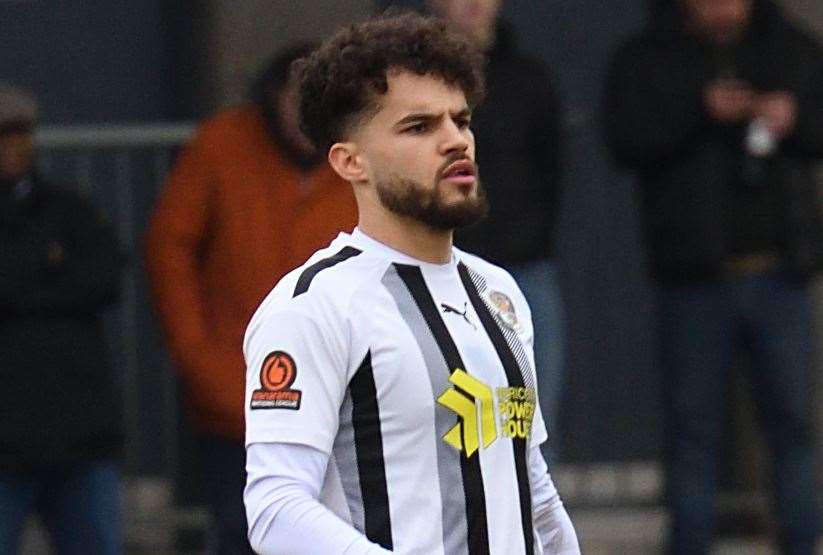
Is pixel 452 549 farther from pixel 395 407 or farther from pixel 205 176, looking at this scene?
pixel 205 176

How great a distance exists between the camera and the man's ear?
3992mm

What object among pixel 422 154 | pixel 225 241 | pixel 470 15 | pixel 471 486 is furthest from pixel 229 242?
pixel 471 486

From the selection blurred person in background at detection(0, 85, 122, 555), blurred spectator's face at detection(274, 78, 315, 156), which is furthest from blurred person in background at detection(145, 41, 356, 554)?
blurred person in background at detection(0, 85, 122, 555)

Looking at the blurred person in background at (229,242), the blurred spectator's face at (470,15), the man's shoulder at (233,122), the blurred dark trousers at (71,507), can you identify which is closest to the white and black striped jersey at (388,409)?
the blurred dark trousers at (71,507)

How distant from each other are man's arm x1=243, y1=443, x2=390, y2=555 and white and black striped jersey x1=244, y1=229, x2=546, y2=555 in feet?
0.09

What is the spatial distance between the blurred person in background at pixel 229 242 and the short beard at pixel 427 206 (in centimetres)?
321

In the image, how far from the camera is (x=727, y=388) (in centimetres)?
771

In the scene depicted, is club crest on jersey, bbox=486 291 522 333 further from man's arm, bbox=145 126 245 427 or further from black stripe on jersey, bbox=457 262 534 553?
man's arm, bbox=145 126 245 427

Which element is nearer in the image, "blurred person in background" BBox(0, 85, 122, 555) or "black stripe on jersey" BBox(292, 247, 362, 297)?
"black stripe on jersey" BBox(292, 247, 362, 297)

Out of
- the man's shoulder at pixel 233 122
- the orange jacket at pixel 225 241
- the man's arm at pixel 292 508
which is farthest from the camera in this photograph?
the man's shoulder at pixel 233 122

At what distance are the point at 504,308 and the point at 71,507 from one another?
314 cm

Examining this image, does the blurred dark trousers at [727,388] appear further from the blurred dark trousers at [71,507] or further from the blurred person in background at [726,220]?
the blurred dark trousers at [71,507]

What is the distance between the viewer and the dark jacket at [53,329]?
22.4 feet

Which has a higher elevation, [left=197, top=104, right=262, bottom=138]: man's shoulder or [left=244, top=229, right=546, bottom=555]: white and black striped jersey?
[left=197, top=104, right=262, bottom=138]: man's shoulder
